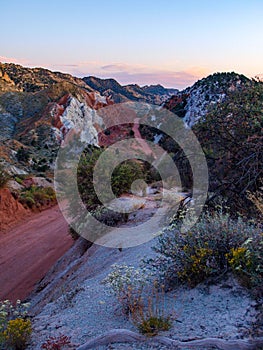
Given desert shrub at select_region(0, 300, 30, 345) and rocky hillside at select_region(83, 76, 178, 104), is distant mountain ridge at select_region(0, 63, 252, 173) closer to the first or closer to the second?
desert shrub at select_region(0, 300, 30, 345)

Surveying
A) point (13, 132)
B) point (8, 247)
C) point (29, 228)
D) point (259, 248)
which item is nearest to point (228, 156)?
point (259, 248)

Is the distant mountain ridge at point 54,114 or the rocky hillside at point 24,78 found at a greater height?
the rocky hillside at point 24,78

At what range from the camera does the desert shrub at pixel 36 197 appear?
1906 centimetres

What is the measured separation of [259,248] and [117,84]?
109 m

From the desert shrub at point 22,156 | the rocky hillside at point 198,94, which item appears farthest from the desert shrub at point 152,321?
the desert shrub at point 22,156

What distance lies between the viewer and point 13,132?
46.0 metres

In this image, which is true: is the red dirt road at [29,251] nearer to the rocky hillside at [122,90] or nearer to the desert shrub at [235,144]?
the desert shrub at [235,144]

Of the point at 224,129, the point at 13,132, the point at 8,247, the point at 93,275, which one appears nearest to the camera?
the point at 93,275

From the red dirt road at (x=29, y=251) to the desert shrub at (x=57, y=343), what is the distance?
5.69 metres

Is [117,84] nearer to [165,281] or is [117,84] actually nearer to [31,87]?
[31,87]

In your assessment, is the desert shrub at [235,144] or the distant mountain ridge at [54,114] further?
the distant mountain ridge at [54,114]

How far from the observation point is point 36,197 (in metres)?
20.3

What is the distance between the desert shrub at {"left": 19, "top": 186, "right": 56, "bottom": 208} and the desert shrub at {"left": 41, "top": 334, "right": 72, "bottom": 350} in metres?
15.2

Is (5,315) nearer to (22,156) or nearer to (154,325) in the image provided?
(154,325)
